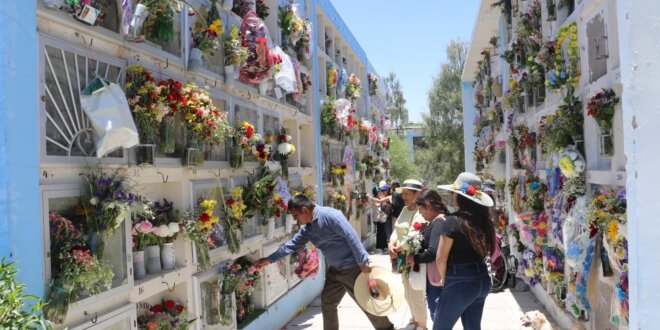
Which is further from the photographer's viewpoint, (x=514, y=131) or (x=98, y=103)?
(x=514, y=131)

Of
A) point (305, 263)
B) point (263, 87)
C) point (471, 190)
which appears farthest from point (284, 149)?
point (471, 190)

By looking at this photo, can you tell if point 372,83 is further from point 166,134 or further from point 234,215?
point 166,134

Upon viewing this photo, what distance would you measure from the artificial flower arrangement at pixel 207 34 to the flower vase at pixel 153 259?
1670mm

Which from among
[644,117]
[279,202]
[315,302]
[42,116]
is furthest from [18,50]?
[315,302]

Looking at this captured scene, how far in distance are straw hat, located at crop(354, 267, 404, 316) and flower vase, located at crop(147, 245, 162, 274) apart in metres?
1.79

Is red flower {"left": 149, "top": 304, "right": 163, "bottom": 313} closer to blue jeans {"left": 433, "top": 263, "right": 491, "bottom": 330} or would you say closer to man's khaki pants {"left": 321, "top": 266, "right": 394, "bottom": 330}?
man's khaki pants {"left": 321, "top": 266, "right": 394, "bottom": 330}

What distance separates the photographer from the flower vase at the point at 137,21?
341 centimetres

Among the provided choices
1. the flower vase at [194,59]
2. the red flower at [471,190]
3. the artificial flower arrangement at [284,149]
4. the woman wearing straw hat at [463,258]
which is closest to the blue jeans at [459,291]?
the woman wearing straw hat at [463,258]

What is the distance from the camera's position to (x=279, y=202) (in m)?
6.14

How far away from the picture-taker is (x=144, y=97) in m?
3.55

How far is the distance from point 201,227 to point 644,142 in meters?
3.15

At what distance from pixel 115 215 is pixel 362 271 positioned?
2.49 m

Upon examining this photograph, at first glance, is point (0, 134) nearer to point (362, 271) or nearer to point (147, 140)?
point (147, 140)

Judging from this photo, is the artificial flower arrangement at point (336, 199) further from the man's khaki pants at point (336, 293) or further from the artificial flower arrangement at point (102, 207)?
the artificial flower arrangement at point (102, 207)
